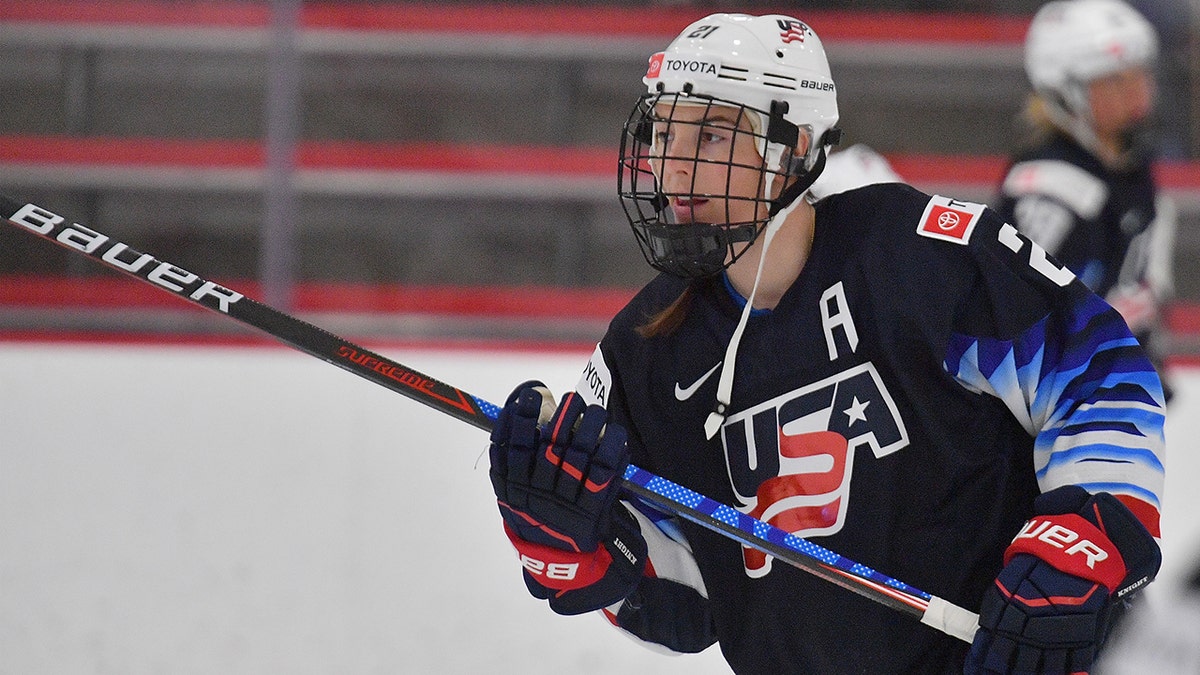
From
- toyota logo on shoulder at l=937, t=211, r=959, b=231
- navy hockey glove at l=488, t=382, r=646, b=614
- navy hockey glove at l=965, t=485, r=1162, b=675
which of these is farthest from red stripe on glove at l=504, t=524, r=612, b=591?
toyota logo on shoulder at l=937, t=211, r=959, b=231

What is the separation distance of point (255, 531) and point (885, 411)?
1490 mm

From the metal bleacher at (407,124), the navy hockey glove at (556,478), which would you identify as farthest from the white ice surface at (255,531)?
the navy hockey glove at (556,478)

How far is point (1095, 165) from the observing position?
271 cm

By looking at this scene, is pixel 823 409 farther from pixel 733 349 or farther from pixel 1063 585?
pixel 1063 585

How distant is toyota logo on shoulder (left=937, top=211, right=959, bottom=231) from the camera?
1516 millimetres

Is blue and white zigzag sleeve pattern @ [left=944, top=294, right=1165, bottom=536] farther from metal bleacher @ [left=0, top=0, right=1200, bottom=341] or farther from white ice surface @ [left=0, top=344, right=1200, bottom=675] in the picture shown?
metal bleacher @ [left=0, top=0, right=1200, bottom=341]

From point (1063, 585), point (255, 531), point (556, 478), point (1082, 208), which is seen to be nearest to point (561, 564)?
point (556, 478)

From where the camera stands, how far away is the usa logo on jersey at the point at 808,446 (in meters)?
1.53

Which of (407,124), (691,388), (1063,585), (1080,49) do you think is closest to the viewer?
(1063,585)

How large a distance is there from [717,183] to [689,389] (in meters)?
0.25

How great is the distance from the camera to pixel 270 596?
257cm

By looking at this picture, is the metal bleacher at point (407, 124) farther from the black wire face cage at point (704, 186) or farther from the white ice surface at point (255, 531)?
the black wire face cage at point (704, 186)

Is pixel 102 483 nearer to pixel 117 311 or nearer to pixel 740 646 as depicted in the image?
pixel 117 311

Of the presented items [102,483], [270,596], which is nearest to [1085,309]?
[270,596]
